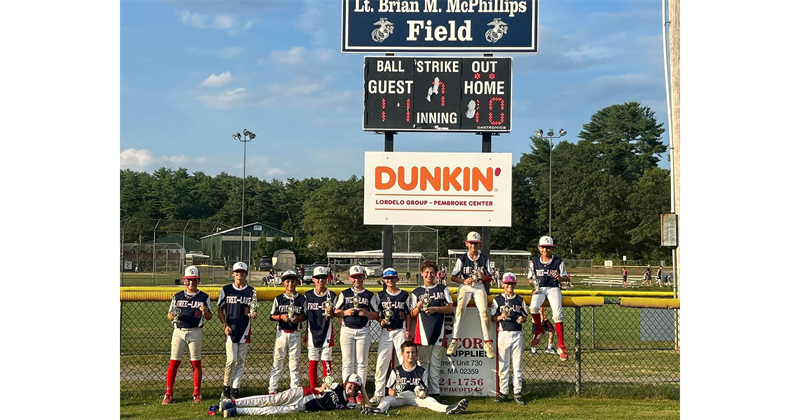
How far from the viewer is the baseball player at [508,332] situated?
9.77 m

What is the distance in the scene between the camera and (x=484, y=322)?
9.99 metres

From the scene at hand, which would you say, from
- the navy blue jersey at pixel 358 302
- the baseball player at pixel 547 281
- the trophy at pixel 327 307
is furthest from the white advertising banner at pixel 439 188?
the trophy at pixel 327 307

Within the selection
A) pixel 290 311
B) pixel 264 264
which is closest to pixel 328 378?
pixel 290 311

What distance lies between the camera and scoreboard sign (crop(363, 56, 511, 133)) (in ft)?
35.9

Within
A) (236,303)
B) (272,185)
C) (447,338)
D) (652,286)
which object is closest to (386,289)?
(447,338)

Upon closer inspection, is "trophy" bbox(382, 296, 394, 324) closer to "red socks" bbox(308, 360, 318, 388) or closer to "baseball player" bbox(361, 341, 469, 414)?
"baseball player" bbox(361, 341, 469, 414)

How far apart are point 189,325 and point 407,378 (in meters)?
3.17

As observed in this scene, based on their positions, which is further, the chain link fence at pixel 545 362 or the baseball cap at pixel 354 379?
the chain link fence at pixel 545 362

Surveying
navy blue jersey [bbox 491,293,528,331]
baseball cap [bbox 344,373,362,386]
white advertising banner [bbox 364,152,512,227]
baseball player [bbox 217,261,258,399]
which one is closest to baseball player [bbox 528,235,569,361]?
navy blue jersey [bbox 491,293,528,331]

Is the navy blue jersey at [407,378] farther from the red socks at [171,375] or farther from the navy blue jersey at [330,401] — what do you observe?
the red socks at [171,375]

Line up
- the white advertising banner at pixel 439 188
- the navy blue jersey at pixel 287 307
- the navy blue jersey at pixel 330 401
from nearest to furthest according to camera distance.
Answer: the navy blue jersey at pixel 330 401 < the navy blue jersey at pixel 287 307 < the white advertising banner at pixel 439 188

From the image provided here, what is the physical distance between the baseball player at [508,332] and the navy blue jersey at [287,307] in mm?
2838

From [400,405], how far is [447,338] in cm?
148

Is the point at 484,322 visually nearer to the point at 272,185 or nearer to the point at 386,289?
the point at 386,289
